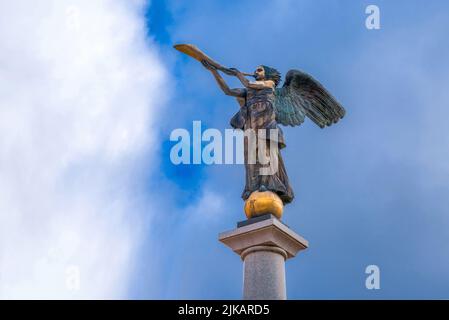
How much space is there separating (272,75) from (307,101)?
3.92ft

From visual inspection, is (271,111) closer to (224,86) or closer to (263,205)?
(224,86)

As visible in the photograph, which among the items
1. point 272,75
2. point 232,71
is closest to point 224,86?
point 232,71

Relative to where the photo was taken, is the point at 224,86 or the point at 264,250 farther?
the point at 224,86

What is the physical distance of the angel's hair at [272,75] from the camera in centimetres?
1588

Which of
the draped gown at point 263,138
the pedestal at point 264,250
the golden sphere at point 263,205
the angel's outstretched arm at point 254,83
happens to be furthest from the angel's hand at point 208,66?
the pedestal at point 264,250

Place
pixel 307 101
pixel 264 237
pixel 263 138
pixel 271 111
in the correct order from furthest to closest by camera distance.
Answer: pixel 307 101
pixel 271 111
pixel 263 138
pixel 264 237

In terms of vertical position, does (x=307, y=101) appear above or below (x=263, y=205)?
above

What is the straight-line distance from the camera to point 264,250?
1305 cm

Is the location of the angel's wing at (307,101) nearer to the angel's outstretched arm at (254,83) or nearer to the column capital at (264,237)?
the angel's outstretched arm at (254,83)

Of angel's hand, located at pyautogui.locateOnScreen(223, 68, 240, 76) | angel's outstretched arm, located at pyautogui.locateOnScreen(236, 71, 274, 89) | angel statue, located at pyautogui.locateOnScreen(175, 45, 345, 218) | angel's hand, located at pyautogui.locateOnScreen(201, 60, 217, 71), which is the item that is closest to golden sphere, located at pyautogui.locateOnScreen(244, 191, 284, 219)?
angel statue, located at pyautogui.locateOnScreen(175, 45, 345, 218)

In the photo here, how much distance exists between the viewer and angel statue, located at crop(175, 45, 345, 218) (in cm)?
1389

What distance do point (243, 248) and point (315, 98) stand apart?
5012 millimetres

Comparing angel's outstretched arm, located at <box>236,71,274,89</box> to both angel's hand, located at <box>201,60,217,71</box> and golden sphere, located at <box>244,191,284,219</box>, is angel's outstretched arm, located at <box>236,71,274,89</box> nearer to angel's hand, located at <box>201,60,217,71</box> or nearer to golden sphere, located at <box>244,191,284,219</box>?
angel's hand, located at <box>201,60,217,71</box>
